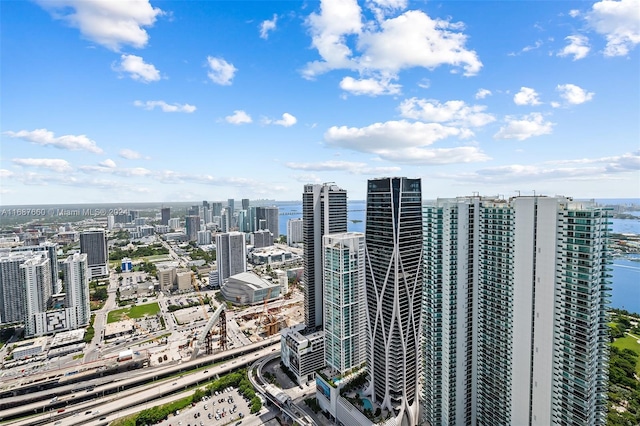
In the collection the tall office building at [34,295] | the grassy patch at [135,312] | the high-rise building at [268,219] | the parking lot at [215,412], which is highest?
the high-rise building at [268,219]

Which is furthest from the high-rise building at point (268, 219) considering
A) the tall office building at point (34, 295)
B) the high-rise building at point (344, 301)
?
the high-rise building at point (344, 301)

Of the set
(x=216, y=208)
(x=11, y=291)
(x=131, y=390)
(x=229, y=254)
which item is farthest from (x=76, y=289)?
(x=216, y=208)

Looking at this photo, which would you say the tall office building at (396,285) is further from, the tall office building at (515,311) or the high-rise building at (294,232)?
the high-rise building at (294,232)

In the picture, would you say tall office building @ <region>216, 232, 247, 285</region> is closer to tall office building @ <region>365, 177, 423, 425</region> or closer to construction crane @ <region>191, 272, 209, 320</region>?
construction crane @ <region>191, 272, 209, 320</region>

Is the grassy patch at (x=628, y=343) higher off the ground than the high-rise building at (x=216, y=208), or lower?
lower

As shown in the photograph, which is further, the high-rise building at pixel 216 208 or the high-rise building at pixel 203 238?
the high-rise building at pixel 216 208

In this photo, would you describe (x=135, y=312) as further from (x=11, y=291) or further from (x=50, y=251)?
(x=50, y=251)

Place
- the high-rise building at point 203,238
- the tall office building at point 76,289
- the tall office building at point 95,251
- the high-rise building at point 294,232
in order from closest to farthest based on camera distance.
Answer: the tall office building at point 76,289 → the tall office building at point 95,251 → the high-rise building at point 203,238 → the high-rise building at point 294,232
